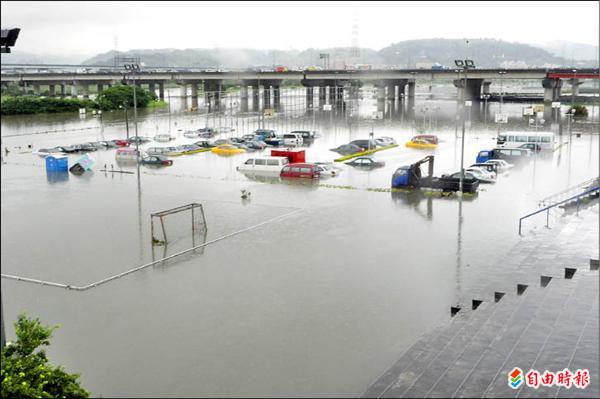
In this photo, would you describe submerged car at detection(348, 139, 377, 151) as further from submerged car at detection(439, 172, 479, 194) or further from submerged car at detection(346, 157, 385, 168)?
submerged car at detection(439, 172, 479, 194)

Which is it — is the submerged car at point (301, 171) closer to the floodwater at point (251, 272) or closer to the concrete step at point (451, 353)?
the floodwater at point (251, 272)

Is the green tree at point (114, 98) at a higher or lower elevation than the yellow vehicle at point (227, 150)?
higher

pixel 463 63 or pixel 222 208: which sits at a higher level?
pixel 463 63

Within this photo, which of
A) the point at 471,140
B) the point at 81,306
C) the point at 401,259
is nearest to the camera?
the point at 81,306

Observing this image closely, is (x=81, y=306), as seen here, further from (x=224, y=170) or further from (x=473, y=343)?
(x=224, y=170)

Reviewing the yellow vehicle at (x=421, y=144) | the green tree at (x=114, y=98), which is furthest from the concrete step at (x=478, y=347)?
the green tree at (x=114, y=98)

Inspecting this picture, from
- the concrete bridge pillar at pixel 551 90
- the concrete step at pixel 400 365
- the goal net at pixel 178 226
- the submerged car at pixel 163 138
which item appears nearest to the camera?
the concrete step at pixel 400 365

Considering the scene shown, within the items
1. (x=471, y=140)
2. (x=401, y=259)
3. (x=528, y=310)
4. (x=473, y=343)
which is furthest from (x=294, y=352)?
(x=471, y=140)
